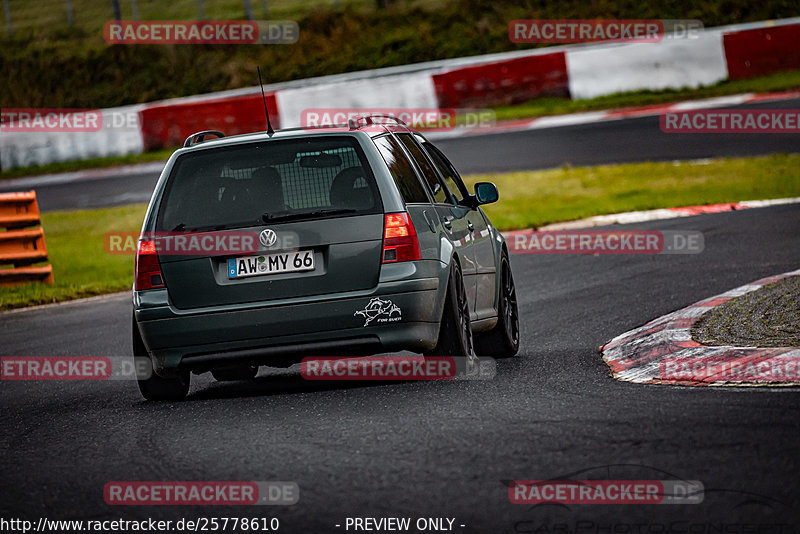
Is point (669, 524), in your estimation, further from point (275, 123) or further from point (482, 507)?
point (275, 123)

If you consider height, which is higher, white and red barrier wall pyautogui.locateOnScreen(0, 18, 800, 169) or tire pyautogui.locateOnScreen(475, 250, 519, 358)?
white and red barrier wall pyautogui.locateOnScreen(0, 18, 800, 169)

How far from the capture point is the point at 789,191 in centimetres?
1778

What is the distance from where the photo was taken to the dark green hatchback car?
23.1ft

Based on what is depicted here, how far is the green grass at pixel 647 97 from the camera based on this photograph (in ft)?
84.3

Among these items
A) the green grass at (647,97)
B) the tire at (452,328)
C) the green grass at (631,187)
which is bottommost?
the green grass at (631,187)
